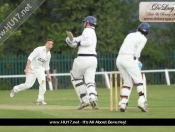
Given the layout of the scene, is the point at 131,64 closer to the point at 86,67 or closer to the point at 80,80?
the point at 86,67

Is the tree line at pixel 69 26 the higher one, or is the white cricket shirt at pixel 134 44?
the tree line at pixel 69 26

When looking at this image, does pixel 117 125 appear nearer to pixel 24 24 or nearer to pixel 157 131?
pixel 157 131

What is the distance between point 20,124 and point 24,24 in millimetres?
28877

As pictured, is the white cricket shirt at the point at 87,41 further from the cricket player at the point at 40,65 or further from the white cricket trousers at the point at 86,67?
the cricket player at the point at 40,65

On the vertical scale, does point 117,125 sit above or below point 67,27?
below

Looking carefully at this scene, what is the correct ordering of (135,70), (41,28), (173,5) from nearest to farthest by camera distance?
(135,70), (173,5), (41,28)

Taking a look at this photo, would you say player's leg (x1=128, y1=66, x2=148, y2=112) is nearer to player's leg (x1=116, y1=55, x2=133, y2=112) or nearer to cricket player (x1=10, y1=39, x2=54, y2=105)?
player's leg (x1=116, y1=55, x2=133, y2=112)

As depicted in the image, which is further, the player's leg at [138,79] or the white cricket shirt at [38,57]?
the white cricket shirt at [38,57]

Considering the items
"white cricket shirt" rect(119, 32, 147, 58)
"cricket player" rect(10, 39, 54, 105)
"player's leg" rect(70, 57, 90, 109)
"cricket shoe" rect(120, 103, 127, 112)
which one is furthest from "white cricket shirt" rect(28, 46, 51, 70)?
"cricket shoe" rect(120, 103, 127, 112)

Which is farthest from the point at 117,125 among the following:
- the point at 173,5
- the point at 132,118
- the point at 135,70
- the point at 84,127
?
the point at 173,5

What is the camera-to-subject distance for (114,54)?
43.9 meters

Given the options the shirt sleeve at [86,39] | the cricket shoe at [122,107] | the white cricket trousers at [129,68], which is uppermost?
the shirt sleeve at [86,39]

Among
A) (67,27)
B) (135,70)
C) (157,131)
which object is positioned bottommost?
(157,131)

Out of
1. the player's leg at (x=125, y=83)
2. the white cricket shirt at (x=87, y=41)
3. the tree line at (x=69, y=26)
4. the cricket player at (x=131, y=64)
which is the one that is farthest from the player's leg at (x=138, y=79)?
the tree line at (x=69, y=26)
